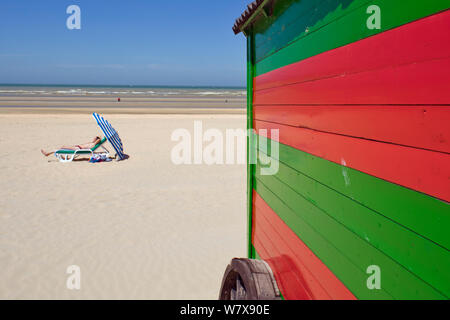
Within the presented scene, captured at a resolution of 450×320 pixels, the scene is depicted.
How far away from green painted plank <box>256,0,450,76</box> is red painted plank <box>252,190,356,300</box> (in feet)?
3.96

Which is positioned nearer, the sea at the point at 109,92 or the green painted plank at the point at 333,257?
the green painted plank at the point at 333,257

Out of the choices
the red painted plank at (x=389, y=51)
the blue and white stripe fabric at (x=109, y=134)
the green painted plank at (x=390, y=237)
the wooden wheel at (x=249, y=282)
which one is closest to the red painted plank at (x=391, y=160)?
the green painted plank at (x=390, y=237)

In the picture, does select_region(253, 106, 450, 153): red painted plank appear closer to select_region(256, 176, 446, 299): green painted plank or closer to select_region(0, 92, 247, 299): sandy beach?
select_region(256, 176, 446, 299): green painted plank

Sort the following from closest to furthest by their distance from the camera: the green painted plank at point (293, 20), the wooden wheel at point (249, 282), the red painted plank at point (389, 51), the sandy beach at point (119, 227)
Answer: the red painted plank at point (389, 51) → the green painted plank at point (293, 20) → the wooden wheel at point (249, 282) → the sandy beach at point (119, 227)

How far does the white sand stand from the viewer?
163 inches

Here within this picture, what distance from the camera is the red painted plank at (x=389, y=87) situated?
106 cm

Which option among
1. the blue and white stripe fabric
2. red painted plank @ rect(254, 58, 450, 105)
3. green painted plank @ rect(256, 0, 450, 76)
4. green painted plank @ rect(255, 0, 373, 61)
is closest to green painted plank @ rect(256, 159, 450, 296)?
red painted plank @ rect(254, 58, 450, 105)

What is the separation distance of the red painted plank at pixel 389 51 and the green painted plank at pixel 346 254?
30.1 inches

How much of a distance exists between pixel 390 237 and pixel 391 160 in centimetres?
30

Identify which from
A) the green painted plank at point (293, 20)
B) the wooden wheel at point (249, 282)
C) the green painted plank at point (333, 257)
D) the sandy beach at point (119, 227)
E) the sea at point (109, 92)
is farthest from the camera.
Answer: the sea at point (109, 92)

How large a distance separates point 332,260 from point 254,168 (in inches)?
71.4

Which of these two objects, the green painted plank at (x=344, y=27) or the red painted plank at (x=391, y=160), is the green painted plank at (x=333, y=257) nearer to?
the red painted plank at (x=391, y=160)

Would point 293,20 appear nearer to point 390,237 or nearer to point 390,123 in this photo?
point 390,123

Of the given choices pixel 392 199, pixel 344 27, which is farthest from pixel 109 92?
pixel 392 199
